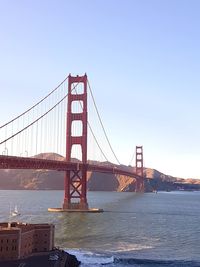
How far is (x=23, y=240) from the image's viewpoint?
40.5 metres

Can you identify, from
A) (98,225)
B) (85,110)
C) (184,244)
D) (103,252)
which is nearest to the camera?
(103,252)

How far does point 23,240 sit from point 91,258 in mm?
6915

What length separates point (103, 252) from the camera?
4731 centimetres

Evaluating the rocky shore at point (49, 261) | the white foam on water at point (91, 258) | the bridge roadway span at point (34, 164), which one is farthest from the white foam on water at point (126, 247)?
the bridge roadway span at point (34, 164)

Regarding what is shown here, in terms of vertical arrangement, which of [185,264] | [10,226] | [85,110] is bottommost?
[185,264]

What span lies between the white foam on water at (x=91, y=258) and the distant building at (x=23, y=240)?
2.93 m

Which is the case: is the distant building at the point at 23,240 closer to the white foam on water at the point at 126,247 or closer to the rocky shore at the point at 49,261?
the rocky shore at the point at 49,261

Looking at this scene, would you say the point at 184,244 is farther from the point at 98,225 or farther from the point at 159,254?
the point at 98,225

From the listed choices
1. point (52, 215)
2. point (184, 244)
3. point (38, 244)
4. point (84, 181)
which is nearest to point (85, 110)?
point (84, 181)

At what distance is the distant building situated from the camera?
38.8 metres

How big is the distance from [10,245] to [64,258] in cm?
439

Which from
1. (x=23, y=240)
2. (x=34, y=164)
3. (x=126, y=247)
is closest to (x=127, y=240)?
(x=126, y=247)

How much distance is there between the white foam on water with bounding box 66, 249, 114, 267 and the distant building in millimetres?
2935

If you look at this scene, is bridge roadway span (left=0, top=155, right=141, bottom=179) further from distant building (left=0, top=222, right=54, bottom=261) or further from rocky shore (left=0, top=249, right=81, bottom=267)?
rocky shore (left=0, top=249, right=81, bottom=267)
